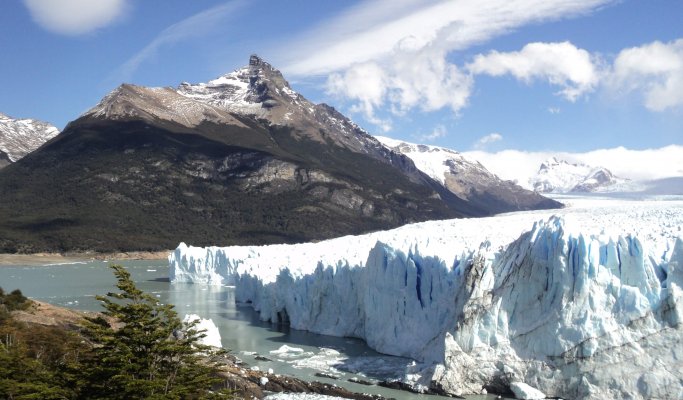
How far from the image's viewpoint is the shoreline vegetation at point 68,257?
3184 inches

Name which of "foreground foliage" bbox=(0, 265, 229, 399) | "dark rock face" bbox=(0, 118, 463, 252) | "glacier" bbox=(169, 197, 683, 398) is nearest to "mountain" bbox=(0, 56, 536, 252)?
"dark rock face" bbox=(0, 118, 463, 252)

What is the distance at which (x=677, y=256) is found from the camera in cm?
1883

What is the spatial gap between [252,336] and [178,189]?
3952 inches

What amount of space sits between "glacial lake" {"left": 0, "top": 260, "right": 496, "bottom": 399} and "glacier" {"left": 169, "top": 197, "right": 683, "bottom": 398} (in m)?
1.18

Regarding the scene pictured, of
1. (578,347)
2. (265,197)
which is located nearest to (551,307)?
(578,347)

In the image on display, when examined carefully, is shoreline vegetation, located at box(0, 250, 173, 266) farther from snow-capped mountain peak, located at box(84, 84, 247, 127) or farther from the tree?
the tree

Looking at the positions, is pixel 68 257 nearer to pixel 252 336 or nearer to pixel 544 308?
pixel 252 336

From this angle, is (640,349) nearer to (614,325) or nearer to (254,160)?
(614,325)

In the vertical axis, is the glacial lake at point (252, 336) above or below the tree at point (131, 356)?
below

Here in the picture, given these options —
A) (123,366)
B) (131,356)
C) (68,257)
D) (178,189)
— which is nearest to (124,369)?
(123,366)

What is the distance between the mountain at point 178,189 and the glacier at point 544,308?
73644 millimetres

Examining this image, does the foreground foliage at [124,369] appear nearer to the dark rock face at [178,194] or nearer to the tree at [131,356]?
the tree at [131,356]

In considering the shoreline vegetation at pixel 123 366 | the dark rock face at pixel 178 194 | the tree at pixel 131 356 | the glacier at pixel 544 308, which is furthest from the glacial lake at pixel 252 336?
the dark rock face at pixel 178 194

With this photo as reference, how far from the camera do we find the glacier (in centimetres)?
1823
